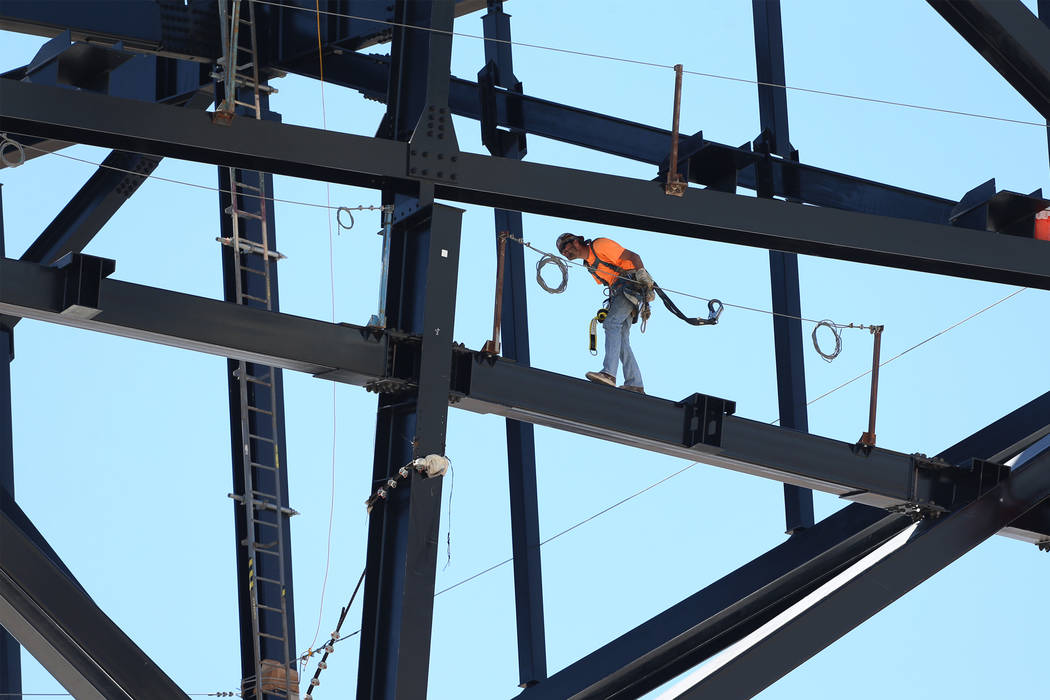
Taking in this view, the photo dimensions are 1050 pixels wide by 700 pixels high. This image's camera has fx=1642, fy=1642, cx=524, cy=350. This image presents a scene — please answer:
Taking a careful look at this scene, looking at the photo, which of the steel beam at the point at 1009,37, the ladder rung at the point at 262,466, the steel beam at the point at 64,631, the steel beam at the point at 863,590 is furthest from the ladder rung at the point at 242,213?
the steel beam at the point at 1009,37

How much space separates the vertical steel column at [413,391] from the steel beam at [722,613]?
345cm

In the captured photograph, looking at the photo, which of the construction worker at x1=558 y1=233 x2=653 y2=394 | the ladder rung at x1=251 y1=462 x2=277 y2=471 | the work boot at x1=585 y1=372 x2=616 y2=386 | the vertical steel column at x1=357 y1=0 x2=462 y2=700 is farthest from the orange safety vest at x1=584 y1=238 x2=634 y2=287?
the ladder rung at x1=251 y1=462 x2=277 y2=471

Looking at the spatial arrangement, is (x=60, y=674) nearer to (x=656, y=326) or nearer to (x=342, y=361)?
(x=342, y=361)

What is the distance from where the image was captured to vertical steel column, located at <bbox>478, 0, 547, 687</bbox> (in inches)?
638

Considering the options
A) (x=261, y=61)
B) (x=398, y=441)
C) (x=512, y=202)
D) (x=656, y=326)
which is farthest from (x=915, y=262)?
(x=656, y=326)

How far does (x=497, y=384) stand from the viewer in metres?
11.6

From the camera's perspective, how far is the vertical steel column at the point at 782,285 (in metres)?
16.0

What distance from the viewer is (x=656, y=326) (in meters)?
37.8

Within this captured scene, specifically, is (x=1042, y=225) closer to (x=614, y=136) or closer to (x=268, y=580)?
(x=614, y=136)

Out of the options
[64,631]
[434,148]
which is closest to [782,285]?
[434,148]

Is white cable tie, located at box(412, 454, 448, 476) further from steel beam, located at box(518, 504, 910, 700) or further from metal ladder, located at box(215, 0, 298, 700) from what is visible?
metal ladder, located at box(215, 0, 298, 700)

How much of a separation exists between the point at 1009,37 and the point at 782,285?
503 cm

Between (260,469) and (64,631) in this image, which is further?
(260,469)

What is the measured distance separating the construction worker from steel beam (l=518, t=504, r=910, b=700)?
2.30 meters
